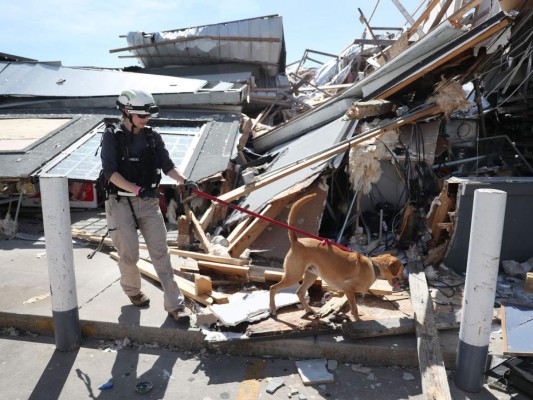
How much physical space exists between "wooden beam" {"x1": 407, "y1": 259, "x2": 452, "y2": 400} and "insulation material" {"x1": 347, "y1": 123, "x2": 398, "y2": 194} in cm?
184

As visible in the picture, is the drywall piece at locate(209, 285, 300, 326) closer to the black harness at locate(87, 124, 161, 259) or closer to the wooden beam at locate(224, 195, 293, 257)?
the wooden beam at locate(224, 195, 293, 257)

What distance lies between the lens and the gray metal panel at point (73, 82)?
9875mm

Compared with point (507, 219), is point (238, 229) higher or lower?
lower

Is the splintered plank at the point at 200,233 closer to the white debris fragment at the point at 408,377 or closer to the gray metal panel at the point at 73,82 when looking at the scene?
the white debris fragment at the point at 408,377

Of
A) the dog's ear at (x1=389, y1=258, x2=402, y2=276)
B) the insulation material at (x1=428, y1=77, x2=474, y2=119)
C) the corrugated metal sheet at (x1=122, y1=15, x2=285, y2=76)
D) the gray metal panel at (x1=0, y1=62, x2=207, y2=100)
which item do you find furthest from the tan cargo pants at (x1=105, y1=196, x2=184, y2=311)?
the corrugated metal sheet at (x1=122, y1=15, x2=285, y2=76)

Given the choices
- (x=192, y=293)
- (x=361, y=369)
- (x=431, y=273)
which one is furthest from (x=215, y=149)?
(x=361, y=369)

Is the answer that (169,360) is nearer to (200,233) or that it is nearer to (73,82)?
(200,233)

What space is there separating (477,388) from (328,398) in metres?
1.14

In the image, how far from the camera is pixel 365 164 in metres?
5.92

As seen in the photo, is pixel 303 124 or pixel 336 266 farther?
pixel 303 124

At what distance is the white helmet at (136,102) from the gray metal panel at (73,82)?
622 centimetres

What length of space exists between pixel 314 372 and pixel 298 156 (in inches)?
167

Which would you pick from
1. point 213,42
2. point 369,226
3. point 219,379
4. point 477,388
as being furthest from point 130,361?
point 213,42

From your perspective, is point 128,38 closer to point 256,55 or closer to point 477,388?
point 256,55
